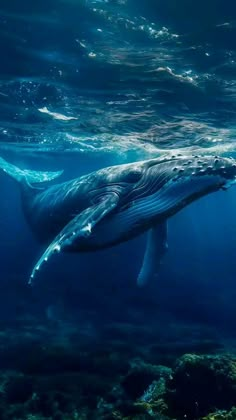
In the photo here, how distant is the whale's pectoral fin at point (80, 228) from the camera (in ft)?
21.9

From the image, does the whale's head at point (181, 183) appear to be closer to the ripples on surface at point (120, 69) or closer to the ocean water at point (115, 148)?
the ocean water at point (115, 148)

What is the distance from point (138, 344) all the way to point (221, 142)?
15430mm

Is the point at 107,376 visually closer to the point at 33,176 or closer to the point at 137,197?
the point at 137,197

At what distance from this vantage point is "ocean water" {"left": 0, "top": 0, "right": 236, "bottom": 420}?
9.02 m

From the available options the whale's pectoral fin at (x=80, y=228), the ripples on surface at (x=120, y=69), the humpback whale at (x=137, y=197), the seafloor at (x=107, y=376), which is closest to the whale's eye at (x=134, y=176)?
the humpback whale at (x=137, y=197)

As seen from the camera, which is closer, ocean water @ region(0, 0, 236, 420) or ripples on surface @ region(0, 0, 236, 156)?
ocean water @ region(0, 0, 236, 420)

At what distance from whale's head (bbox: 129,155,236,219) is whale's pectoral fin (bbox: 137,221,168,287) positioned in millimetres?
2230

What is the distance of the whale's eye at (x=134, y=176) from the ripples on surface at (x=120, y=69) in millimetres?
4952

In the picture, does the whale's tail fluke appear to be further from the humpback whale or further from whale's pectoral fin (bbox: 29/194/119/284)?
whale's pectoral fin (bbox: 29/194/119/284)

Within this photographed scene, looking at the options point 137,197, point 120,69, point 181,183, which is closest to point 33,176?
point 120,69

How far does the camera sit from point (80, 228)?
678 cm

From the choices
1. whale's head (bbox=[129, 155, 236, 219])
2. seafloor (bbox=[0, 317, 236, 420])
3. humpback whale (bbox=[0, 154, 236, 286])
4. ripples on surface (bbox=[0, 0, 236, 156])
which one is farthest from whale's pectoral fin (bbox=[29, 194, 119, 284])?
ripples on surface (bbox=[0, 0, 236, 156])

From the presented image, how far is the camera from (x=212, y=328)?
23297 mm

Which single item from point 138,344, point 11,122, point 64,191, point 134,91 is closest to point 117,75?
point 134,91
